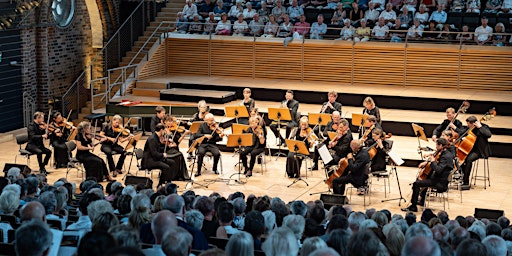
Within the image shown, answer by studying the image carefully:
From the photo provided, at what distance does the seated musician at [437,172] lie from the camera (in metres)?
12.9

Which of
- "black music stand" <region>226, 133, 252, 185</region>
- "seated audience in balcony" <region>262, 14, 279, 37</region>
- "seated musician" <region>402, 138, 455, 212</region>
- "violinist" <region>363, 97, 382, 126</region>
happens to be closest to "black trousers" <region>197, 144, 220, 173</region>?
"black music stand" <region>226, 133, 252, 185</region>

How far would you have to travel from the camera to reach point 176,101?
802 inches

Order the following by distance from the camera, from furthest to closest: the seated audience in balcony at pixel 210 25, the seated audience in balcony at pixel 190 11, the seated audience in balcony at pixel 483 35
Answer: the seated audience in balcony at pixel 190 11 → the seated audience in balcony at pixel 210 25 → the seated audience in balcony at pixel 483 35

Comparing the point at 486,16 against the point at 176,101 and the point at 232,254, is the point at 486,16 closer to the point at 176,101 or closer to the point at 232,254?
the point at 176,101

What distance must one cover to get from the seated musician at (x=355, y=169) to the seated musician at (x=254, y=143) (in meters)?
2.17

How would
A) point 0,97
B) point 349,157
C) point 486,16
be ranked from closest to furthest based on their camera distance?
point 349,157 → point 0,97 → point 486,16

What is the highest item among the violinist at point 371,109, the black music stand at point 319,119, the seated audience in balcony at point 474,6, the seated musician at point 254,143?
the seated audience in balcony at point 474,6

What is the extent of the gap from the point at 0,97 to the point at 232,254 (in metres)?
14.5

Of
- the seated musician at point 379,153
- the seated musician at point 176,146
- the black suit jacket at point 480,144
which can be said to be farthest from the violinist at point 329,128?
the seated musician at point 176,146

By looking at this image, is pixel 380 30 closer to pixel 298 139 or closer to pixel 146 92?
pixel 146 92

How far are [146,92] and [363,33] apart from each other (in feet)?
18.3

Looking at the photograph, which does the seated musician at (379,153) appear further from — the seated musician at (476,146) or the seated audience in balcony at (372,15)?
the seated audience in balcony at (372,15)

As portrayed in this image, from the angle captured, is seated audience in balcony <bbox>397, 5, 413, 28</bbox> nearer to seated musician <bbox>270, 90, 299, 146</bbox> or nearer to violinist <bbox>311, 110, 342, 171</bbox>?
seated musician <bbox>270, 90, 299, 146</bbox>

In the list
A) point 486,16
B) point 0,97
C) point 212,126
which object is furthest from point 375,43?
point 0,97
